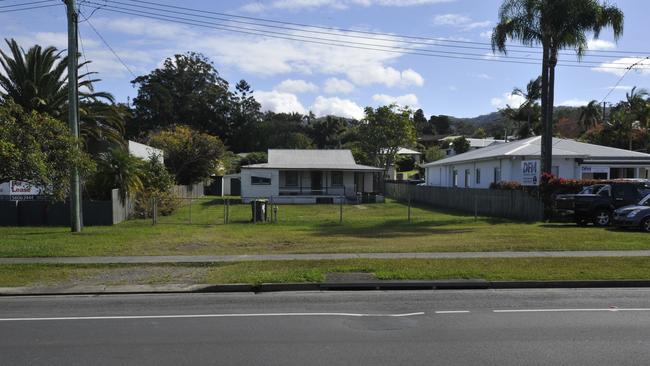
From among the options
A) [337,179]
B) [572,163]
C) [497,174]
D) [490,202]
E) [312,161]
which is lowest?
[490,202]

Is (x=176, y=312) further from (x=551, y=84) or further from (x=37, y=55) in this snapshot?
(x=37, y=55)

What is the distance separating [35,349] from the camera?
6.78m

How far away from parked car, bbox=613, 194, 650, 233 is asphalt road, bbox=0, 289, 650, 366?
11.4 m

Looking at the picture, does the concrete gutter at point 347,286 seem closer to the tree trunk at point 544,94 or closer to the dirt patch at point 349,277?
the dirt patch at point 349,277

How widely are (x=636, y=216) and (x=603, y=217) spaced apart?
229 cm

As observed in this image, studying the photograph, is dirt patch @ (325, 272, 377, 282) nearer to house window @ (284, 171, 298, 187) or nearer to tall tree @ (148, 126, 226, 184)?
house window @ (284, 171, 298, 187)

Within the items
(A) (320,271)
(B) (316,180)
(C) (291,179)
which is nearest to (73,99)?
(A) (320,271)

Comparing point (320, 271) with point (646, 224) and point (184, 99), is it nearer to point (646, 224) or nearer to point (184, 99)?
point (646, 224)

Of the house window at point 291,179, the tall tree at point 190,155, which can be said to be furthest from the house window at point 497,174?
the tall tree at point 190,155

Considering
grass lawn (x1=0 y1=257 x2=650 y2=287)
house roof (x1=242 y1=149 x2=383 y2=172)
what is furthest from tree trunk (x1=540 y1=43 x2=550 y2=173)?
house roof (x1=242 y1=149 x2=383 y2=172)

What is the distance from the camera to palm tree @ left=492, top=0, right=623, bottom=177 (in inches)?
1043

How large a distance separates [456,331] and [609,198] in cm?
1819

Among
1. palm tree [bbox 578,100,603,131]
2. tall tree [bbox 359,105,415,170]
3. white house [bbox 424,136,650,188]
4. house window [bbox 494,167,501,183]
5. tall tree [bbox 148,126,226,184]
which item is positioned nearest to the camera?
white house [bbox 424,136,650,188]

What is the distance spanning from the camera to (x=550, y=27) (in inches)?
1064
